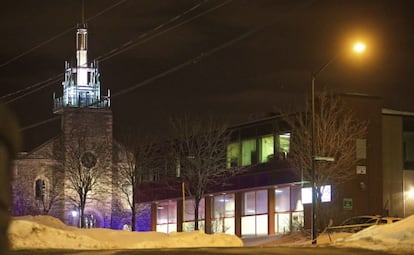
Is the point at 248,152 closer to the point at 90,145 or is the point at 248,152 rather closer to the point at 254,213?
the point at 254,213

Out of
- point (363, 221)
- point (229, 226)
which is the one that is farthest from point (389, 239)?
point (229, 226)

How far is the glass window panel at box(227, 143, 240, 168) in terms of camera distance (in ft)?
197

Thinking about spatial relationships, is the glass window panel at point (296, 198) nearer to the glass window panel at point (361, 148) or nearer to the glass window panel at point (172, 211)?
the glass window panel at point (361, 148)

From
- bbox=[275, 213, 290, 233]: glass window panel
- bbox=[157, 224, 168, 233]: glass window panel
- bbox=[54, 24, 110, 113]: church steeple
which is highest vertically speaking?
Answer: bbox=[54, 24, 110, 113]: church steeple

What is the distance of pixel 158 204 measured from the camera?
2817 inches

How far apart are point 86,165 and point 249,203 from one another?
2927 cm

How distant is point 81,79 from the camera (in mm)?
109562

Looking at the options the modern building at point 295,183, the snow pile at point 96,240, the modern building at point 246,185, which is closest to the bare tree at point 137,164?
the modern building at point 246,185

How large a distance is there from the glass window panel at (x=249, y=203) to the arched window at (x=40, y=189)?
35.5 meters

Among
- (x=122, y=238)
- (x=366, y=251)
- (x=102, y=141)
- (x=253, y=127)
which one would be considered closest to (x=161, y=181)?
(x=253, y=127)

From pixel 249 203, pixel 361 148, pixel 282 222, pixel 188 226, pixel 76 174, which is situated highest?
pixel 361 148

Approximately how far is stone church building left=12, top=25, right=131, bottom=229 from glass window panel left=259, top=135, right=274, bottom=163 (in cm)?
2681

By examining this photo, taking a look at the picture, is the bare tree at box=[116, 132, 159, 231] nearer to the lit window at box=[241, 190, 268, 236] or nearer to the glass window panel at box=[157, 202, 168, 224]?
the glass window panel at box=[157, 202, 168, 224]

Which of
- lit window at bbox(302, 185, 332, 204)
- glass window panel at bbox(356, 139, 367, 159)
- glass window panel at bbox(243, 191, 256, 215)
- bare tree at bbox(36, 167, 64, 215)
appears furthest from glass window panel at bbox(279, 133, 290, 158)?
bare tree at bbox(36, 167, 64, 215)
